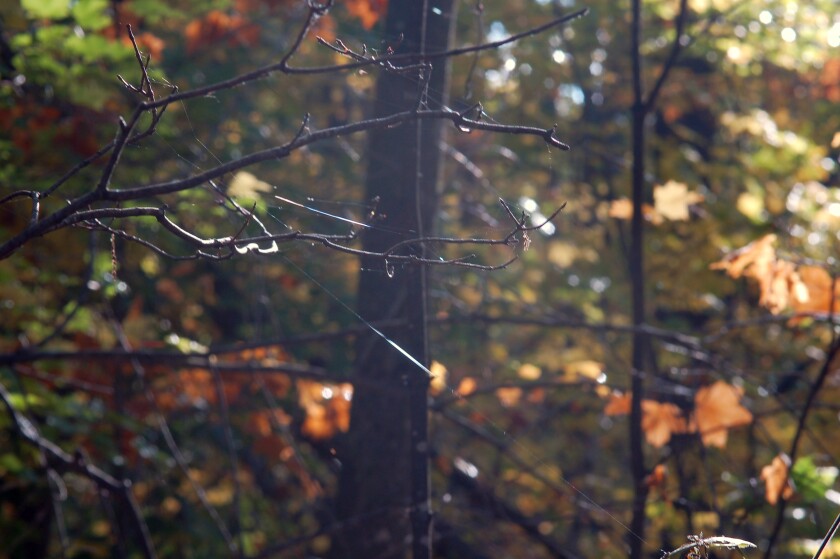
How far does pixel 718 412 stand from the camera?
3.14m

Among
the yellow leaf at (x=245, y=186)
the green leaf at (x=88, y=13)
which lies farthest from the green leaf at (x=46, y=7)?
the yellow leaf at (x=245, y=186)

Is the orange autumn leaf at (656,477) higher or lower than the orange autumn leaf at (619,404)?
lower

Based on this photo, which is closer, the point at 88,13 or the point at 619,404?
the point at 88,13

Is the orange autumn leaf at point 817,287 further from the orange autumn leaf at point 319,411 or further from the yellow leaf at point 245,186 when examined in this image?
the orange autumn leaf at point 319,411

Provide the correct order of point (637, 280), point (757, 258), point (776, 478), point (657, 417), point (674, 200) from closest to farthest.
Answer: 1. point (776, 478)
2. point (757, 258)
3. point (637, 280)
4. point (657, 417)
5. point (674, 200)

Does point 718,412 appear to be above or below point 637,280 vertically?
below

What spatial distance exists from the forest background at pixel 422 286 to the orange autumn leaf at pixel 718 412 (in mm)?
18

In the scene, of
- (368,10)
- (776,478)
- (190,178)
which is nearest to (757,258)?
(776,478)

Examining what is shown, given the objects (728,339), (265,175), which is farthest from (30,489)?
(728,339)

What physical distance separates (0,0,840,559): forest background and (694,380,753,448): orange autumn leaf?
2cm

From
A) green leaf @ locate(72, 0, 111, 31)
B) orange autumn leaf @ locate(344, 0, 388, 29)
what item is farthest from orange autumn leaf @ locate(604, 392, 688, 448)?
green leaf @ locate(72, 0, 111, 31)

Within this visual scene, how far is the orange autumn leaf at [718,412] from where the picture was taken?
3.08 metres

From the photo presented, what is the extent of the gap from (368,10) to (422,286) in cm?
244

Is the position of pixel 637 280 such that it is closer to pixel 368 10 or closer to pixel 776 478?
pixel 776 478
